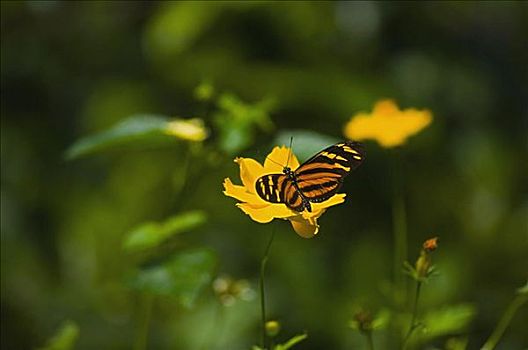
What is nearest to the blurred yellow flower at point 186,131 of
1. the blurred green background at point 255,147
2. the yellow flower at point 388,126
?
the yellow flower at point 388,126

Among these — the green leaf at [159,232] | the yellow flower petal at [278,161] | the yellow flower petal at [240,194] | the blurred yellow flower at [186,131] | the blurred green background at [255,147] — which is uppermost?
the blurred green background at [255,147]

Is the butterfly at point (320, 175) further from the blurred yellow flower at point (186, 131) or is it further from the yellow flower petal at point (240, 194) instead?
the blurred yellow flower at point (186, 131)

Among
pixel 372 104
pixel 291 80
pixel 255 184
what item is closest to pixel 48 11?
pixel 291 80

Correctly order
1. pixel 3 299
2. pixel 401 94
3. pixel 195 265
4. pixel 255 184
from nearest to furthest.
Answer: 1. pixel 255 184
2. pixel 195 265
3. pixel 3 299
4. pixel 401 94

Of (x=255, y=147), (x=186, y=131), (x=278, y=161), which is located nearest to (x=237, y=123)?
(x=186, y=131)

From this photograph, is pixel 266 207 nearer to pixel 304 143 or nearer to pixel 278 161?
pixel 278 161

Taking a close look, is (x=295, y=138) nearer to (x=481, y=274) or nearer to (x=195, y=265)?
(x=195, y=265)
